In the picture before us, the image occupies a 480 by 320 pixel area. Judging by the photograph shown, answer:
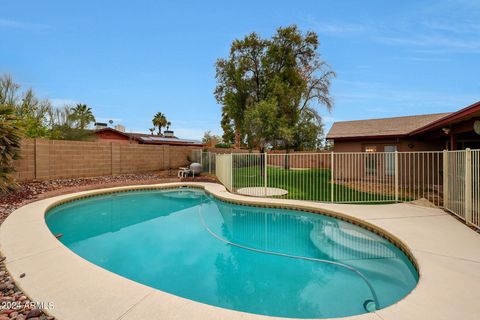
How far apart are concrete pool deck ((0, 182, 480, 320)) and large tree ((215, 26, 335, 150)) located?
884 cm

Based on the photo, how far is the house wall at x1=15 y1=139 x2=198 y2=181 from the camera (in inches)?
423

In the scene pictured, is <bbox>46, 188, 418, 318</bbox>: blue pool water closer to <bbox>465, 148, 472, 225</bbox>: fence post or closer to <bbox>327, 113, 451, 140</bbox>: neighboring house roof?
<bbox>465, 148, 472, 225</bbox>: fence post

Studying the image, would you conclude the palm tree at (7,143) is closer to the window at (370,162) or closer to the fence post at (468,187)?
the fence post at (468,187)

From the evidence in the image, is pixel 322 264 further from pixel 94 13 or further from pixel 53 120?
pixel 53 120

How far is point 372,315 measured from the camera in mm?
2543

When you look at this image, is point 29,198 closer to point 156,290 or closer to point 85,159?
point 85,159

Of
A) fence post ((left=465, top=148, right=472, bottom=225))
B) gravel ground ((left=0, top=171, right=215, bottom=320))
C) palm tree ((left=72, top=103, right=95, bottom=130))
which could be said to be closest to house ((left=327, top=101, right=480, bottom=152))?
fence post ((left=465, top=148, right=472, bottom=225))

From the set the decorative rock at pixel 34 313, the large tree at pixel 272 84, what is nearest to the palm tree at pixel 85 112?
the large tree at pixel 272 84

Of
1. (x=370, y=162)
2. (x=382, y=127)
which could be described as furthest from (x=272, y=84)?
(x=370, y=162)

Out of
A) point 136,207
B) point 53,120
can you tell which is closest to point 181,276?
point 136,207

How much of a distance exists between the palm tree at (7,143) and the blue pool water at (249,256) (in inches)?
83.3

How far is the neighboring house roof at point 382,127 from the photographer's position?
12.1 meters

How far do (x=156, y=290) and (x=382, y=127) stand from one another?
13812 mm

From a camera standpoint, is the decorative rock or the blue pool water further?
the blue pool water
